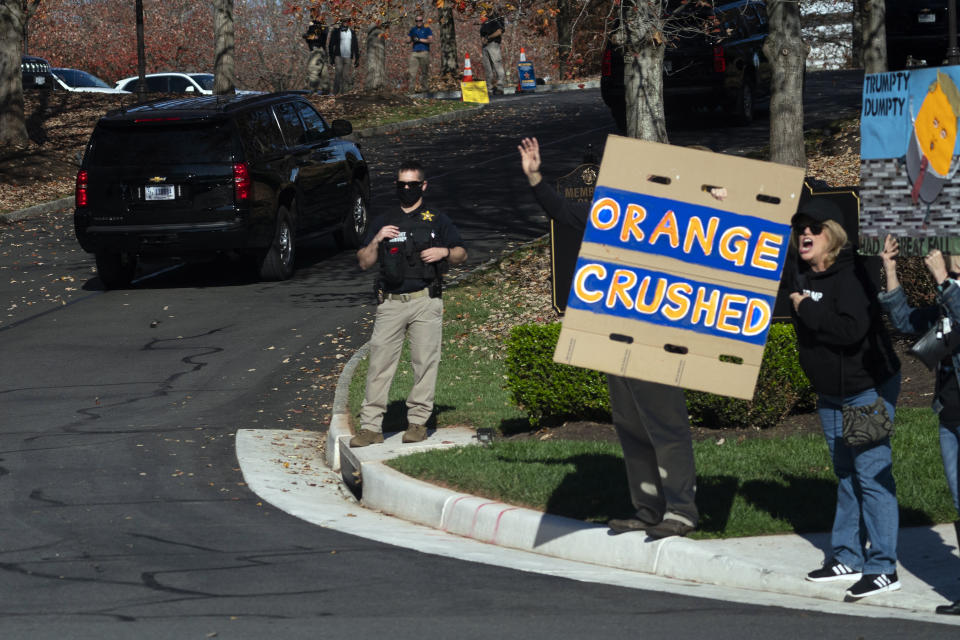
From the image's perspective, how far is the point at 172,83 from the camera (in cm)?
4169

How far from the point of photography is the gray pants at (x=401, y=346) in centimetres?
927

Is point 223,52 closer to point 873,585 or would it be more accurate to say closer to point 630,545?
point 630,545

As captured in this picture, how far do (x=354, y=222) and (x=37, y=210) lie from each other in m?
7.10

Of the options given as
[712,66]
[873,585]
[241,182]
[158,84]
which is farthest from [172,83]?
[873,585]

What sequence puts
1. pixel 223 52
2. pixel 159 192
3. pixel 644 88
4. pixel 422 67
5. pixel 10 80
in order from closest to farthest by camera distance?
pixel 644 88 → pixel 159 192 → pixel 10 80 → pixel 223 52 → pixel 422 67

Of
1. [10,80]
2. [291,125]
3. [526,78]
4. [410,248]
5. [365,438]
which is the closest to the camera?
[410,248]

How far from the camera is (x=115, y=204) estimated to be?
1576 cm

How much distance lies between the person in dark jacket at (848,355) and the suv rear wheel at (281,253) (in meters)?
11.0

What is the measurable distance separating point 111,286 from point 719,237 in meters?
11.8

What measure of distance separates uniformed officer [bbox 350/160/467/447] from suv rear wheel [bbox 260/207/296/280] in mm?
7216

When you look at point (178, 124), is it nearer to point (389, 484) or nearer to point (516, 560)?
point (389, 484)

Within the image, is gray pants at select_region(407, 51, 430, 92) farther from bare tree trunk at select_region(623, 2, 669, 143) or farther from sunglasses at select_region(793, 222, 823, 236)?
sunglasses at select_region(793, 222, 823, 236)

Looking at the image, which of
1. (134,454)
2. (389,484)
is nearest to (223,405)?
(134,454)

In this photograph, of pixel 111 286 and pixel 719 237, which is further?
pixel 111 286
